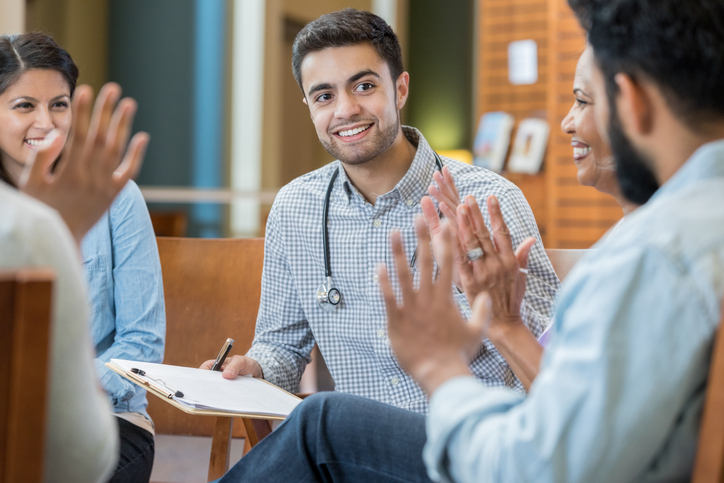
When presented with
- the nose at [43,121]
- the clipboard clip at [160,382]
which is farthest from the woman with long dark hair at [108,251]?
the clipboard clip at [160,382]

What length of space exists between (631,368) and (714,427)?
96mm

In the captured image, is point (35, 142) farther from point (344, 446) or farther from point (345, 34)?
point (344, 446)

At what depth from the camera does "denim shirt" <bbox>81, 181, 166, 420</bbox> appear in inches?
64.2

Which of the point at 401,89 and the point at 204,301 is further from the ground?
the point at 401,89

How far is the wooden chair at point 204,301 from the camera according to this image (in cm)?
207

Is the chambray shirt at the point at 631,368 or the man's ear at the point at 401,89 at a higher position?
the man's ear at the point at 401,89

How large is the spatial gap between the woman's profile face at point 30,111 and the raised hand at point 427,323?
1.26m

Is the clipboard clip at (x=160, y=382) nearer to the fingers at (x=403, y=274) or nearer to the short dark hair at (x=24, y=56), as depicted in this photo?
the fingers at (x=403, y=274)

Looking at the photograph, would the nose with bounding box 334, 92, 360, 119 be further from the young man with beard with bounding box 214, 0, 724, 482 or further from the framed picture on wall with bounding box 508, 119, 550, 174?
the framed picture on wall with bounding box 508, 119, 550, 174

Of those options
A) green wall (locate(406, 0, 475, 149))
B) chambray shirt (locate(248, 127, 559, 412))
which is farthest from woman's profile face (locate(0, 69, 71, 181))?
green wall (locate(406, 0, 475, 149))

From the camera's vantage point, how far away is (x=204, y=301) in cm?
210

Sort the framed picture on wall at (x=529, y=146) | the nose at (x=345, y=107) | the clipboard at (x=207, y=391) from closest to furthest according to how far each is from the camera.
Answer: the clipboard at (x=207, y=391) → the nose at (x=345, y=107) → the framed picture on wall at (x=529, y=146)

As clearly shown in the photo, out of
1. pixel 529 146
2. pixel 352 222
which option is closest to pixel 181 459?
pixel 352 222

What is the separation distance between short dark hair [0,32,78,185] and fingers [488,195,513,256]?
117 centimetres
